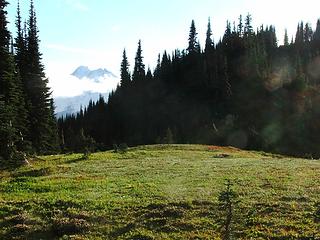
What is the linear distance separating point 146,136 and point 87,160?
90.7m

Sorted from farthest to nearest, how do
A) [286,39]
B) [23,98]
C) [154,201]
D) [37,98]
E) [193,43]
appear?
[286,39]
[193,43]
[37,98]
[23,98]
[154,201]

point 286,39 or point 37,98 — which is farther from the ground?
point 286,39

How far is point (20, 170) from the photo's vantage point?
4378 cm

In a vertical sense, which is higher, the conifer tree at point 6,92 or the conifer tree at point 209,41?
the conifer tree at point 209,41

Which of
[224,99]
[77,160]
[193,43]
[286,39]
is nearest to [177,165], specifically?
[77,160]

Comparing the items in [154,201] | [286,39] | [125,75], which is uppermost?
[286,39]

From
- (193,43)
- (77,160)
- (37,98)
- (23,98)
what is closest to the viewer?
(77,160)

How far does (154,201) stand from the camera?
95.3 feet

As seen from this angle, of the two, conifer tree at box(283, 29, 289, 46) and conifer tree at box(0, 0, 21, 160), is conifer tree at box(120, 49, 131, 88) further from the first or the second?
conifer tree at box(0, 0, 21, 160)

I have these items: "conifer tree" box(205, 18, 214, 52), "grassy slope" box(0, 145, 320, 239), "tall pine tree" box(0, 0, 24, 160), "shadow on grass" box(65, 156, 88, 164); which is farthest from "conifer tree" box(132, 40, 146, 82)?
"grassy slope" box(0, 145, 320, 239)

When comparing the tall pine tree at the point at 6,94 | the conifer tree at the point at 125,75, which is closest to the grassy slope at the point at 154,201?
the tall pine tree at the point at 6,94

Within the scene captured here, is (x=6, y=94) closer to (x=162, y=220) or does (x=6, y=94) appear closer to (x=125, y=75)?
(x=162, y=220)

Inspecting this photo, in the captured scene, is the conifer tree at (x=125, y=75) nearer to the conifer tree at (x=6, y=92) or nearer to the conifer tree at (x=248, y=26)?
the conifer tree at (x=248, y=26)

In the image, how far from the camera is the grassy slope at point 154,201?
23891mm
